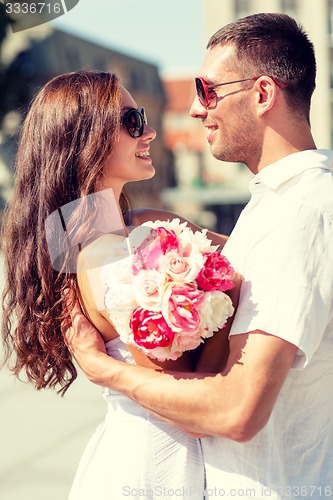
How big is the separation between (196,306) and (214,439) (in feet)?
1.29

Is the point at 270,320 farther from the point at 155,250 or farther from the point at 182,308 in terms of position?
the point at 155,250

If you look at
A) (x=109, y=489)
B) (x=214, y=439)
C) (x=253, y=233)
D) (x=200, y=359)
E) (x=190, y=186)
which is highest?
(x=253, y=233)

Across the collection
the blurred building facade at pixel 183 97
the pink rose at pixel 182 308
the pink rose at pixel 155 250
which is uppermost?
the pink rose at pixel 155 250

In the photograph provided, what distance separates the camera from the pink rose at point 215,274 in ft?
6.11

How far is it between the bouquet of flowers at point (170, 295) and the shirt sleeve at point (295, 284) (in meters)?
0.08

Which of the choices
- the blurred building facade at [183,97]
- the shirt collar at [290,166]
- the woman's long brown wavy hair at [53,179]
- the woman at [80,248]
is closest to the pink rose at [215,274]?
the shirt collar at [290,166]

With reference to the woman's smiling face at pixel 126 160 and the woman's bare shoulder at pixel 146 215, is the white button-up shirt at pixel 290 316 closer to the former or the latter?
the woman's smiling face at pixel 126 160

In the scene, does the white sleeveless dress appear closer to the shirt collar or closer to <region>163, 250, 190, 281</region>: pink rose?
<region>163, 250, 190, 281</region>: pink rose

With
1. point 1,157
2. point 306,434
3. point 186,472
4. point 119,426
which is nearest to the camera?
point 306,434

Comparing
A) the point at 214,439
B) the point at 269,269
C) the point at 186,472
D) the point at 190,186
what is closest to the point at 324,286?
the point at 269,269

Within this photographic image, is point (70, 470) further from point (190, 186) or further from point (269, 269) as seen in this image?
point (190, 186)

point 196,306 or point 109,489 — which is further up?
point 196,306

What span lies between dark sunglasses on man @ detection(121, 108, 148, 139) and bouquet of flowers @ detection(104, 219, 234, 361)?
625mm

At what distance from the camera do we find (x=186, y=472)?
2141 millimetres
